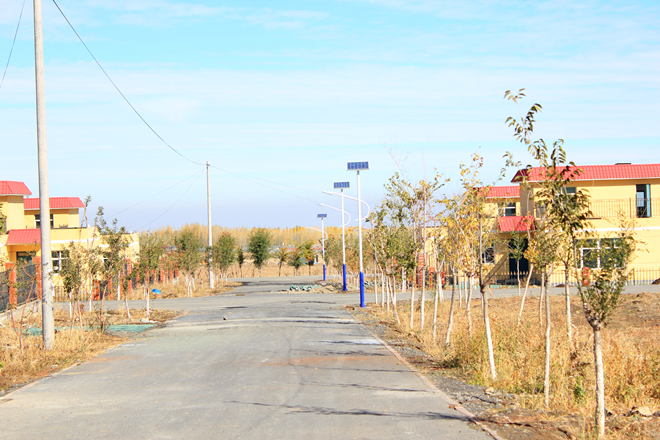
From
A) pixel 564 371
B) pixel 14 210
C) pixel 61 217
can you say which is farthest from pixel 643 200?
pixel 61 217

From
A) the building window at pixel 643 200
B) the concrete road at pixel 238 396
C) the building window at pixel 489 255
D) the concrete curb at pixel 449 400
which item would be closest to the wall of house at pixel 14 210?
the concrete road at pixel 238 396

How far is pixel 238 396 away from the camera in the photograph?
31.0 ft

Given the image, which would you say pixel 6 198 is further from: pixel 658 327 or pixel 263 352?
Result: pixel 658 327

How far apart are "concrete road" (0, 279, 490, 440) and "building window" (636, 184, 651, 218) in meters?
30.3

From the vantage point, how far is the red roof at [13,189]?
3831 centimetres

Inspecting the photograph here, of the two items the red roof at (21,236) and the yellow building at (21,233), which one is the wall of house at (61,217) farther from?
the red roof at (21,236)

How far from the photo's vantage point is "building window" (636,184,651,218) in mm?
39594

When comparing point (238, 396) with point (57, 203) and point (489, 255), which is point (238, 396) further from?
point (57, 203)

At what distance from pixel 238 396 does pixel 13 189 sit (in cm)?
3547

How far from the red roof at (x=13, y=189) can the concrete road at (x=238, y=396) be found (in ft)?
88.5

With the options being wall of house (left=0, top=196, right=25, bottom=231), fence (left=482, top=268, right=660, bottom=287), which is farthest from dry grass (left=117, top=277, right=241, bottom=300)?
fence (left=482, top=268, right=660, bottom=287)

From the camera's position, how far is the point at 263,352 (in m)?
14.4

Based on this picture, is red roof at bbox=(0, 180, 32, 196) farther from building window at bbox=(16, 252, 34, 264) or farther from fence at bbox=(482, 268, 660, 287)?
fence at bbox=(482, 268, 660, 287)

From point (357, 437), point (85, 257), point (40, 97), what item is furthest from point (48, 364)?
point (357, 437)
